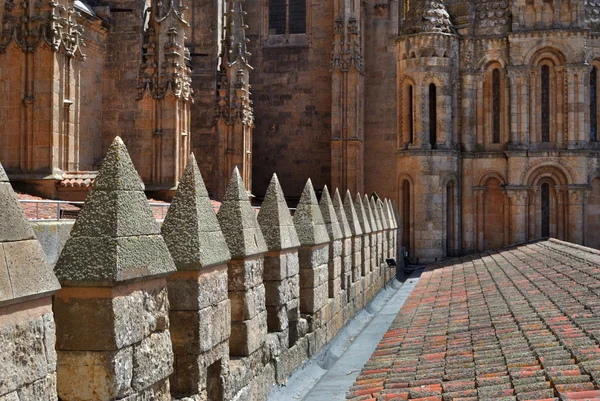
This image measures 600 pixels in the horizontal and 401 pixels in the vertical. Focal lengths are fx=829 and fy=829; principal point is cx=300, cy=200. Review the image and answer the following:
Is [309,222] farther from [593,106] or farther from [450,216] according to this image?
[593,106]

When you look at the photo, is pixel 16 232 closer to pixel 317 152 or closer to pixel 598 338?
pixel 598 338

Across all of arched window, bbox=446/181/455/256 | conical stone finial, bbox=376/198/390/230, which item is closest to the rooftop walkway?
conical stone finial, bbox=376/198/390/230

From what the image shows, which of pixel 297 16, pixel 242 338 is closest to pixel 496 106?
pixel 297 16

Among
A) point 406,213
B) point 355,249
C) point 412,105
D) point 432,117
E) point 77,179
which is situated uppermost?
point 412,105

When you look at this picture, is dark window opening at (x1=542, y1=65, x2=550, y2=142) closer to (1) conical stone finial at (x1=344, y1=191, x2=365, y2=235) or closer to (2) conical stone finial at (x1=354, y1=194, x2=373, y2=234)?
(2) conical stone finial at (x1=354, y1=194, x2=373, y2=234)

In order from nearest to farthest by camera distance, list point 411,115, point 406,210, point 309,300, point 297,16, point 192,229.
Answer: point 192,229 → point 309,300 → point 411,115 → point 406,210 → point 297,16

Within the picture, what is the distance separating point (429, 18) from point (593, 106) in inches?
202

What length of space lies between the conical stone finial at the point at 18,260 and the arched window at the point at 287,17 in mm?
28611

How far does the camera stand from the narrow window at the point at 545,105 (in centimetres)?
2283

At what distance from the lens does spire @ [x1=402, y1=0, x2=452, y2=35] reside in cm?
2302

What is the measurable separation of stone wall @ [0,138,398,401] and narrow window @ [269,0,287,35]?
22597mm

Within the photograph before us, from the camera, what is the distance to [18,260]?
353 centimetres

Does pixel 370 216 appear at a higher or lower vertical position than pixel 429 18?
lower

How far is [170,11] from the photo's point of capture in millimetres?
20375
